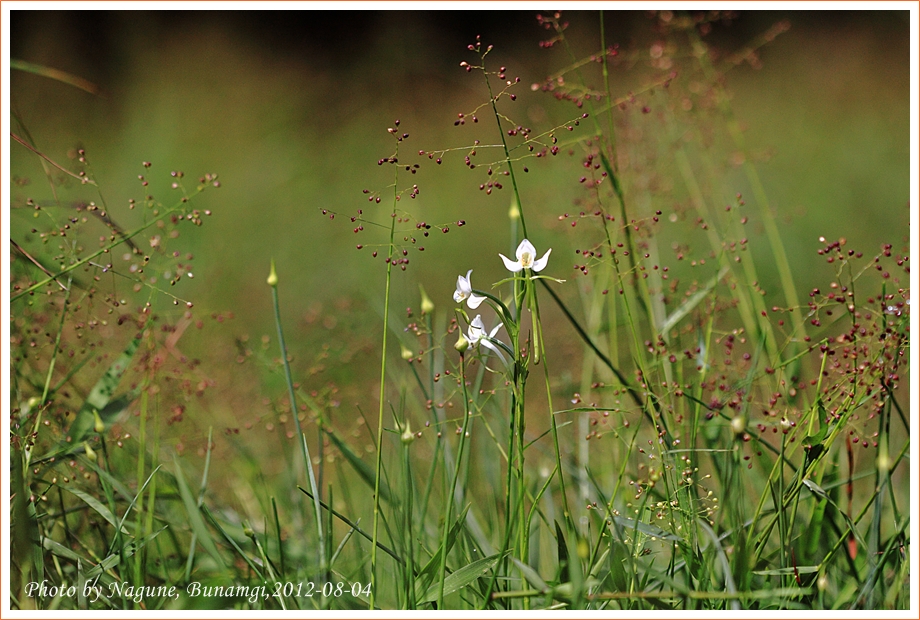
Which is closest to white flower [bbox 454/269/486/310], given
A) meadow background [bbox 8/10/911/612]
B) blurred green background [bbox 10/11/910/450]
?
meadow background [bbox 8/10/911/612]

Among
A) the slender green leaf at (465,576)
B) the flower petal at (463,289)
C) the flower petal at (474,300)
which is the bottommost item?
the slender green leaf at (465,576)

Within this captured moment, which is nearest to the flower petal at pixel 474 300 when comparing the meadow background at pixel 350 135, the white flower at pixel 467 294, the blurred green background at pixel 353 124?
the white flower at pixel 467 294

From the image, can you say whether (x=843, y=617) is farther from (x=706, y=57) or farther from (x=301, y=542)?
(x=706, y=57)

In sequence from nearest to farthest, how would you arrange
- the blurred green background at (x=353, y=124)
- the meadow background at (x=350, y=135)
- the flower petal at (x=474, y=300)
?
the flower petal at (x=474, y=300) → the meadow background at (x=350, y=135) → the blurred green background at (x=353, y=124)

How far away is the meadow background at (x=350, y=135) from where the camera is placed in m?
1.97

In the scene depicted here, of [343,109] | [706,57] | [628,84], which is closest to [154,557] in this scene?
[706,57]

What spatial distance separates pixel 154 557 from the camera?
2.92ft

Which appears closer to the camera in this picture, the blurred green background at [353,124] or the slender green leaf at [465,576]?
the slender green leaf at [465,576]

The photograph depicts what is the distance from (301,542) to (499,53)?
9.20 feet

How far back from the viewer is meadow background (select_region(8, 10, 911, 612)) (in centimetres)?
197

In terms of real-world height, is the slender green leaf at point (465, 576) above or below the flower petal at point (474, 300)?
below

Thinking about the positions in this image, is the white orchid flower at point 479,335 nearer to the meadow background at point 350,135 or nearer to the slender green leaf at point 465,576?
the slender green leaf at point 465,576

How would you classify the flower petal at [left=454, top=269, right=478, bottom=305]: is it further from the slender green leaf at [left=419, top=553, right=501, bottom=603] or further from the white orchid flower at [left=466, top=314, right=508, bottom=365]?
the slender green leaf at [left=419, top=553, right=501, bottom=603]

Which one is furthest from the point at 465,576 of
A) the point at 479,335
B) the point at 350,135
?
the point at 350,135
